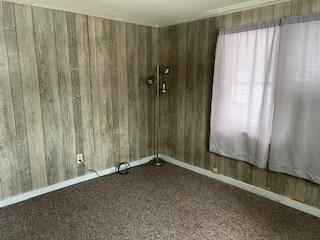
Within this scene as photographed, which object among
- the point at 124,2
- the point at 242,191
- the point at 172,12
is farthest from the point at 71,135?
the point at 242,191

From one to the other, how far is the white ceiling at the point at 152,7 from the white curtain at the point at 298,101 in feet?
1.59

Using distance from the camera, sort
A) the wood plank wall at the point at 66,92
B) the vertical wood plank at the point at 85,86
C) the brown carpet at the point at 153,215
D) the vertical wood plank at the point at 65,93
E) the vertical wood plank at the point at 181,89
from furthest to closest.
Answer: the vertical wood plank at the point at 181,89
the vertical wood plank at the point at 85,86
the vertical wood plank at the point at 65,93
the wood plank wall at the point at 66,92
the brown carpet at the point at 153,215

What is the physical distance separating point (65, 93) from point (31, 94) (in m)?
0.38

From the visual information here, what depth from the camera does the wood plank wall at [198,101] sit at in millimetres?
2572

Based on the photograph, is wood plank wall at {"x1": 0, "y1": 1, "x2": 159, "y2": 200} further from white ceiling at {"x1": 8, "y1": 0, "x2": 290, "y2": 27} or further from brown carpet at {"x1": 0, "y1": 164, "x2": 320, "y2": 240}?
brown carpet at {"x1": 0, "y1": 164, "x2": 320, "y2": 240}

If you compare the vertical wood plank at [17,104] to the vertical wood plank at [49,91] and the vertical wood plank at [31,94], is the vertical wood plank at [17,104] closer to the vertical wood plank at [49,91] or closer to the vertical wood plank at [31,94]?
the vertical wood plank at [31,94]

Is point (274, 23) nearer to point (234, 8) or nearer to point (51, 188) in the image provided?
point (234, 8)

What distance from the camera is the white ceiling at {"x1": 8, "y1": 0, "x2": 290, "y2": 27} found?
8.34ft

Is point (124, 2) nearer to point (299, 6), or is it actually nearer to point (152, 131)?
point (299, 6)

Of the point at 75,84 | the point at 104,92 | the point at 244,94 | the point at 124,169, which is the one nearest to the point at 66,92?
the point at 75,84

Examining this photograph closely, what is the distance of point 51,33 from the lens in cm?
273

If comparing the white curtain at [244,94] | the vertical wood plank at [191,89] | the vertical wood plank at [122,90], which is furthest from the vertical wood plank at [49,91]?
the white curtain at [244,94]

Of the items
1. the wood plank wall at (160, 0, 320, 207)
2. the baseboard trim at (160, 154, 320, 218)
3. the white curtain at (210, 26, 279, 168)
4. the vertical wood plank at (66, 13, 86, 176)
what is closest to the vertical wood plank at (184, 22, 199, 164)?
the wood plank wall at (160, 0, 320, 207)

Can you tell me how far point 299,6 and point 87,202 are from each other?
2.96 m
